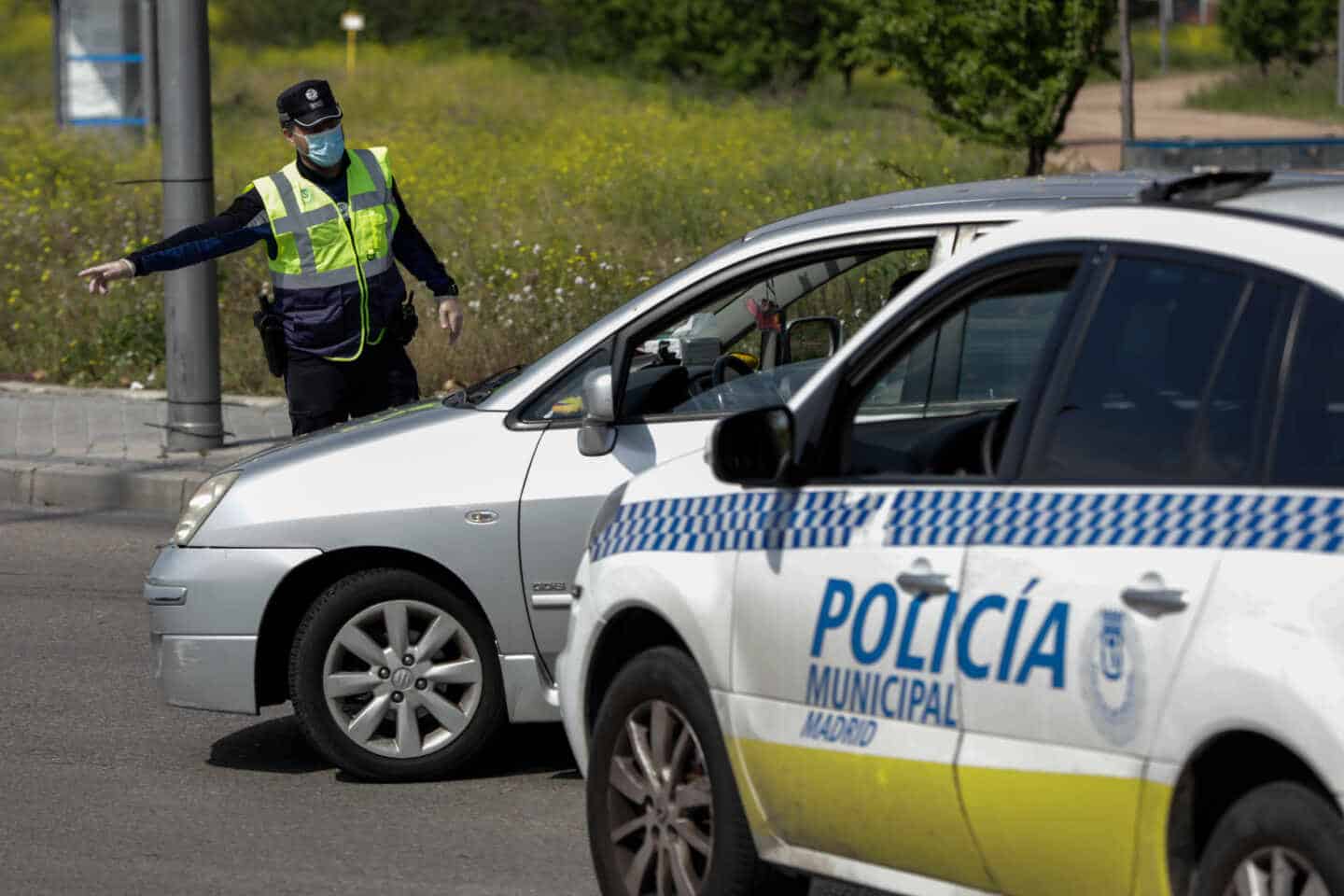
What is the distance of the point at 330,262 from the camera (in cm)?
820

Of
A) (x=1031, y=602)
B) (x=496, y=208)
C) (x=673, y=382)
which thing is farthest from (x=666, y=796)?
(x=496, y=208)

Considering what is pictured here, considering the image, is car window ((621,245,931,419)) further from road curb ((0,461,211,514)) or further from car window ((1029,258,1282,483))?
road curb ((0,461,211,514))

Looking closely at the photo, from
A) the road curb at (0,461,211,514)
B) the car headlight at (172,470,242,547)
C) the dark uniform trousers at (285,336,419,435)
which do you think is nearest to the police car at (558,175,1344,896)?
the car headlight at (172,470,242,547)

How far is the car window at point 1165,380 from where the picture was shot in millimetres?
3631

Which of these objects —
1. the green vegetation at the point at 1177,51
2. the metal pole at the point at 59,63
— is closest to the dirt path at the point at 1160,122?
the green vegetation at the point at 1177,51

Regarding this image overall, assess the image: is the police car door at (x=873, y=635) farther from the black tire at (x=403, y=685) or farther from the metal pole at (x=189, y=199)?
the metal pole at (x=189, y=199)

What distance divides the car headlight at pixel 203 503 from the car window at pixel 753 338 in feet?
3.96

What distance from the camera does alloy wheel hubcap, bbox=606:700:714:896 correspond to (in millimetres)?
4711

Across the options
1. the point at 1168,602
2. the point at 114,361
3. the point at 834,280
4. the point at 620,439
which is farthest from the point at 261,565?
the point at 114,361

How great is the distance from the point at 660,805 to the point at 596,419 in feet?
5.40

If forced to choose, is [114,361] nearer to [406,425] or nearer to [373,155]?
[373,155]

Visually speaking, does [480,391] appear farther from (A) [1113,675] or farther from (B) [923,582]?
(A) [1113,675]

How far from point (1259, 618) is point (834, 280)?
3221mm

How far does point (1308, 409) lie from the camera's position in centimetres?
351
